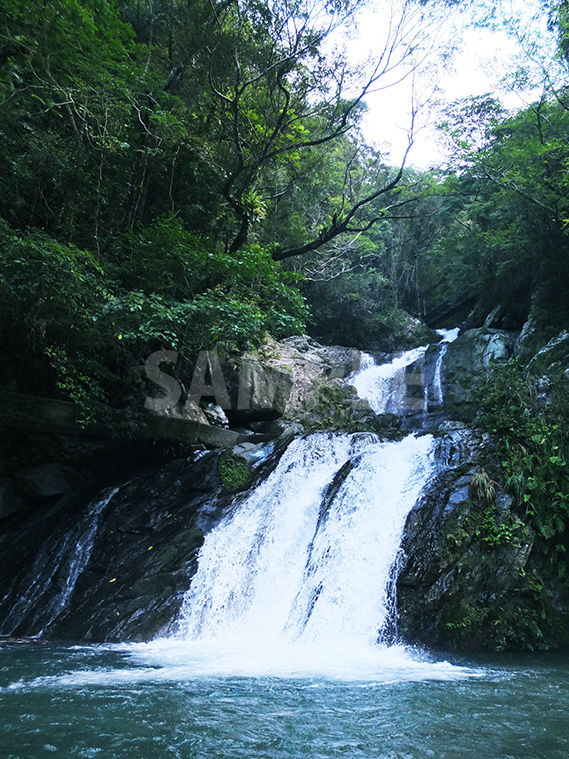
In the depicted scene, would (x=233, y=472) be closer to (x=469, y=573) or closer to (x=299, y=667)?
(x=469, y=573)

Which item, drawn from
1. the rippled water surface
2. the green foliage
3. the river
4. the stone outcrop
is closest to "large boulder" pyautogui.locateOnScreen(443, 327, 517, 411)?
the green foliage

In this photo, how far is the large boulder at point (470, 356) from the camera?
16.1 metres

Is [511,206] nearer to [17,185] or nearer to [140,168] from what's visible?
[140,168]

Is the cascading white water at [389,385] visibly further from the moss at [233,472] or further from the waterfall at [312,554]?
the moss at [233,472]

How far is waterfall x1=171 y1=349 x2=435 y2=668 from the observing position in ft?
21.7

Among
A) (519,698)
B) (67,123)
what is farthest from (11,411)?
(519,698)

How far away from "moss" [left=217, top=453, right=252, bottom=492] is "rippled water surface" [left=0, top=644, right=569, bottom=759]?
4.26m

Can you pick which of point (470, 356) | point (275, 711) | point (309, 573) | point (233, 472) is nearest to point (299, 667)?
point (275, 711)

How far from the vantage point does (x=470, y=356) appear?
17.2 metres

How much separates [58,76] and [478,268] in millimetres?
15476

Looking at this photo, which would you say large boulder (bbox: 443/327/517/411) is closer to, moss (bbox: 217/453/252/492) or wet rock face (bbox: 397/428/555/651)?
moss (bbox: 217/453/252/492)

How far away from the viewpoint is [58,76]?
7.62 meters

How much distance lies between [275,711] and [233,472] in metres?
6.29

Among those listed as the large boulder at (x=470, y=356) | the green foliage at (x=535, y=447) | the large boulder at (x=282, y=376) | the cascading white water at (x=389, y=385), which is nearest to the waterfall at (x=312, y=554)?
the green foliage at (x=535, y=447)
